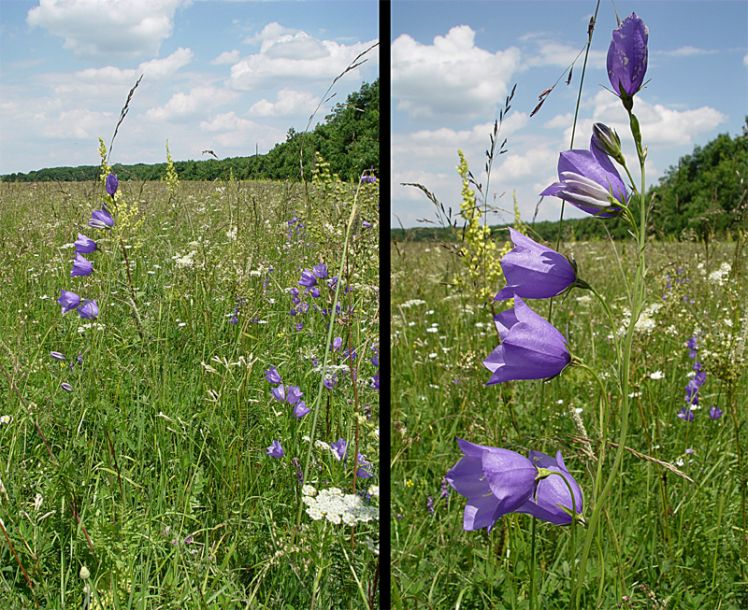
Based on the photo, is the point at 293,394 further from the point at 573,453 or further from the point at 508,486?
the point at 508,486

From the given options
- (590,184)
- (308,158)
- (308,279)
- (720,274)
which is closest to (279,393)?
(308,279)

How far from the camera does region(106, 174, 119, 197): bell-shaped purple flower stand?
130cm

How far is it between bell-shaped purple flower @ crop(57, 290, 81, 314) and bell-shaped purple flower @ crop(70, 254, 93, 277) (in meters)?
0.05

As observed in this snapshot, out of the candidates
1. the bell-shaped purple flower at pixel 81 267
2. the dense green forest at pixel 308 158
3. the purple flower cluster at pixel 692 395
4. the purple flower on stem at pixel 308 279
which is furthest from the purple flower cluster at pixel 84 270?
the purple flower cluster at pixel 692 395

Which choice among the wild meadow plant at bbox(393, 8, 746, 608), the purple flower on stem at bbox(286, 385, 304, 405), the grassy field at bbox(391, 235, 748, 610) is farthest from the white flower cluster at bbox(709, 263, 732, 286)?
the purple flower on stem at bbox(286, 385, 304, 405)

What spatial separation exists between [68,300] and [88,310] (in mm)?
66

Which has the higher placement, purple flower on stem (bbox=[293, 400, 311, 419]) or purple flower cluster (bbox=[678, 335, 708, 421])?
purple flower on stem (bbox=[293, 400, 311, 419])

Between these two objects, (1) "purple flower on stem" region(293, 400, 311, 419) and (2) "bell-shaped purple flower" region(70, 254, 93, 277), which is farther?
(2) "bell-shaped purple flower" region(70, 254, 93, 277)

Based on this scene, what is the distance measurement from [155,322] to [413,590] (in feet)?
2.43

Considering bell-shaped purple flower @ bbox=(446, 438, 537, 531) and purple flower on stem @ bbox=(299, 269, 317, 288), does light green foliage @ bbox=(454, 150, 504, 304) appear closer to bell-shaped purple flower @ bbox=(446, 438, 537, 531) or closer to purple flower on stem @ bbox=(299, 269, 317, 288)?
purple flower on stem @ bbox=(299, 269, 317, 288)

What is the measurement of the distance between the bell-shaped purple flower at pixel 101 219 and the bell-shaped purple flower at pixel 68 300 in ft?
0.58

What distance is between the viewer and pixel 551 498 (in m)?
0.64

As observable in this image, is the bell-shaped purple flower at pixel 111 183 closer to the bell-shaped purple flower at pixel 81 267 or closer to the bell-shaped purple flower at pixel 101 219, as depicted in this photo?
the bell-shaped purple flower at pixel 101 219

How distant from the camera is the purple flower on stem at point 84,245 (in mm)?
1499
